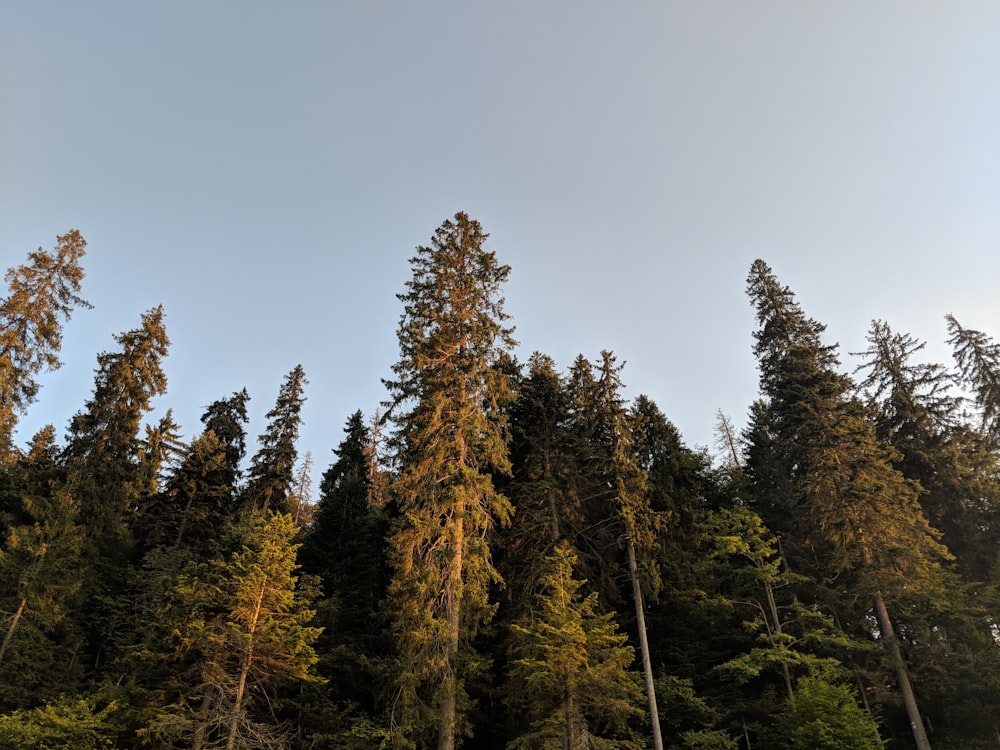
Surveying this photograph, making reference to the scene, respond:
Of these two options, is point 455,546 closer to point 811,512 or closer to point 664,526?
point 664,526

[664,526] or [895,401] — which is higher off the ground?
[895,401]

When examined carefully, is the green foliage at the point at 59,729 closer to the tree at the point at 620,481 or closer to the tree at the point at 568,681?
the tree at the point at 568,681

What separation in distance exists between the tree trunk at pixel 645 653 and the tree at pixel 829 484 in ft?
27.9

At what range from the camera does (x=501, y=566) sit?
2219 centimetres

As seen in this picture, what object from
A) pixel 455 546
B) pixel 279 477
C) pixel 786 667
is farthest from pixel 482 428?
pixel 786 667

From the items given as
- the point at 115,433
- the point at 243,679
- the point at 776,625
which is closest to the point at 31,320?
the point at 115,433

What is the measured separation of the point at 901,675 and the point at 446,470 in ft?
59.5

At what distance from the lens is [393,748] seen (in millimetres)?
14625

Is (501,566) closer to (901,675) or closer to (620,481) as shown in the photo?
(620,481)

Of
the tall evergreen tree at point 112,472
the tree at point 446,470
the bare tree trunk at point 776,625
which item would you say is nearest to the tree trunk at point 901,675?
the bare tree trunk at point 776,625

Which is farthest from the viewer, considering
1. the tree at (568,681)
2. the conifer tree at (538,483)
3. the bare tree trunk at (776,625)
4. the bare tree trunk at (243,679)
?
the conifer tree at (538,483)

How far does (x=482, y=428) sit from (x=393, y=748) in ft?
32.9

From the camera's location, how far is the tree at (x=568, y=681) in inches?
586

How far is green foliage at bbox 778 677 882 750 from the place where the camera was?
16.0 m
